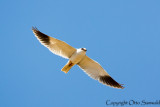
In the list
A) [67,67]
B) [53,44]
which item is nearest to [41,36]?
[53,44]

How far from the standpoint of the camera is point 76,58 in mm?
9594

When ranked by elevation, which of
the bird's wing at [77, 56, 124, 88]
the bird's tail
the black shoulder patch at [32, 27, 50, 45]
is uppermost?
the bird's wing at [77, 56, 124, 88]

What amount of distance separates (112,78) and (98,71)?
0.68m

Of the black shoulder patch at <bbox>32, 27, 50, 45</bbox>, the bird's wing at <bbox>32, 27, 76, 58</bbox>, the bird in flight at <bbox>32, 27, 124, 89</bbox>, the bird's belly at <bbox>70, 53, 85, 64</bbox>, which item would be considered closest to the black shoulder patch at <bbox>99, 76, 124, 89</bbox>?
the bird in flight at <bbox>32, 27, 124, 89</bbox>

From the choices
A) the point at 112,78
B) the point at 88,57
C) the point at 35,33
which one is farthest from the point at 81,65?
the point at 35,33

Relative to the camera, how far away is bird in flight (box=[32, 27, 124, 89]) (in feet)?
31.2

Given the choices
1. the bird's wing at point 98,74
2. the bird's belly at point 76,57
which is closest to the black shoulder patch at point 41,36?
the bird's belly at point 76,57

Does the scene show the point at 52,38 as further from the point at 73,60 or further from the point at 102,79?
the point at 102,79

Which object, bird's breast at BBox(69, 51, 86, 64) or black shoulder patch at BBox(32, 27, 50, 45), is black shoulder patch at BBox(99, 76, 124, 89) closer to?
bird's breast at BBox(69, 51, 86, 64)

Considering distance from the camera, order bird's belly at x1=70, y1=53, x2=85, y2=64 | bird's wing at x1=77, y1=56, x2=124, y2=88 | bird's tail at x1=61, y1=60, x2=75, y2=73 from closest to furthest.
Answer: bird's tail at x1=61, y1=60, x2=75, y2=73, bird's belly at x1=70, y1=53, x2=85, y2=64, bird's wing at x1=77, y1=56, x2=124, y2=88

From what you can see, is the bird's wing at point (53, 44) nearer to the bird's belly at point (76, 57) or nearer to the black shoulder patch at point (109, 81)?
the bird's belly at point (76, 57)

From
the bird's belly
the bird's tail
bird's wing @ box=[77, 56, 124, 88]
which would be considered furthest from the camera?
bird's wing @ box=[77, 56, 124, 88]

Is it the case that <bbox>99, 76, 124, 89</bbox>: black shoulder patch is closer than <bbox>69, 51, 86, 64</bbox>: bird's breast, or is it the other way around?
<bbox>69, 51, 86, 64</bbox>: bird's breast

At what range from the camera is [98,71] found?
10.2 metres
